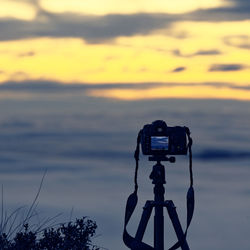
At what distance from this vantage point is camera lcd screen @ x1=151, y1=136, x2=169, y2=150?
455 inches

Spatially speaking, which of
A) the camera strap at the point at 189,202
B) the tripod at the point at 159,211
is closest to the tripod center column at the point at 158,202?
the tripod at the point at 159,211

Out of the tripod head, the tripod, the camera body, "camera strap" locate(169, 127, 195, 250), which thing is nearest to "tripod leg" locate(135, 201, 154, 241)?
the tripod

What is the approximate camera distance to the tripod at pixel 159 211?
11625 mm

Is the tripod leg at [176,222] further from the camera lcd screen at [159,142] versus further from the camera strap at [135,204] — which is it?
the camera lcd screen at [159,142]

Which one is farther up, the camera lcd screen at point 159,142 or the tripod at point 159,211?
the camera lcd screen at point 159,142

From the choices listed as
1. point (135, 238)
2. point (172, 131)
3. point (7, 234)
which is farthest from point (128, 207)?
point (7, 234)

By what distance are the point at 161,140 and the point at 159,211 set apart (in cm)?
99

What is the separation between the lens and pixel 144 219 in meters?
11.7

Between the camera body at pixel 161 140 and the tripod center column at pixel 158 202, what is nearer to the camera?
the camera body at pixel 161 140

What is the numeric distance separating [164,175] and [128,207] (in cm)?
67

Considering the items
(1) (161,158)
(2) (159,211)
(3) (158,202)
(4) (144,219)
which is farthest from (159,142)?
(4) (144,219)

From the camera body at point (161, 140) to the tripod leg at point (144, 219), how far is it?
74 cm

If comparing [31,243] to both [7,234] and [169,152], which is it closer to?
[7,234]

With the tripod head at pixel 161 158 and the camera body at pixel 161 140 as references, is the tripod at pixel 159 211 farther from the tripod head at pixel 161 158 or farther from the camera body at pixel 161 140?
the camera body at pixel 161 140
